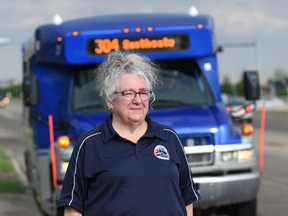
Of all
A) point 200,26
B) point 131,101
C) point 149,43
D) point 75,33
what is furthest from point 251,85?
point 131,101

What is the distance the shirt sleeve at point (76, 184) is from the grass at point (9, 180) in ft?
28.0

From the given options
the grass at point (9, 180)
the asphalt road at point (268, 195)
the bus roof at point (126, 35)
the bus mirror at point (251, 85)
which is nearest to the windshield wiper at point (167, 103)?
the bus roof at point (126, 35)

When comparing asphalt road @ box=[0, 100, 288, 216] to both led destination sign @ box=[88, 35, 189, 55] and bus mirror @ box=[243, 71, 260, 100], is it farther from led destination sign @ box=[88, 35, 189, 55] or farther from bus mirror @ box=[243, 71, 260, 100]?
led destination sign @ box=[88, 35, 189, 55]

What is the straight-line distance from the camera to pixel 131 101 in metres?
3.06

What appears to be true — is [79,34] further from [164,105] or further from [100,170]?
[100,170]

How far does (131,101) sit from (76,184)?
46 cm

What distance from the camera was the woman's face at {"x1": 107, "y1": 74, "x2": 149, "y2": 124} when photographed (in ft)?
10.0

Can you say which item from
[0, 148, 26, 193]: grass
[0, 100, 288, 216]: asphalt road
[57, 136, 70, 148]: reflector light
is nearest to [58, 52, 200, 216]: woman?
[57, 136, 70, 148]: reflector light

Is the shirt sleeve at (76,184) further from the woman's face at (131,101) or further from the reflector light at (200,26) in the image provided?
the reflector light at (200,26)

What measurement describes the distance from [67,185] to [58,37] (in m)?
4.95

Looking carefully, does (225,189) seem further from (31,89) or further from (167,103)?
(31,89)

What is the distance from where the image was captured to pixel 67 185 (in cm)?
310

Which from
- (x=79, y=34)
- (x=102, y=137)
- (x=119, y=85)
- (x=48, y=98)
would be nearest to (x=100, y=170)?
(x=102, y=137)

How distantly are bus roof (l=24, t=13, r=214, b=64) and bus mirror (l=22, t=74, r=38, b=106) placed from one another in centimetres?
36
